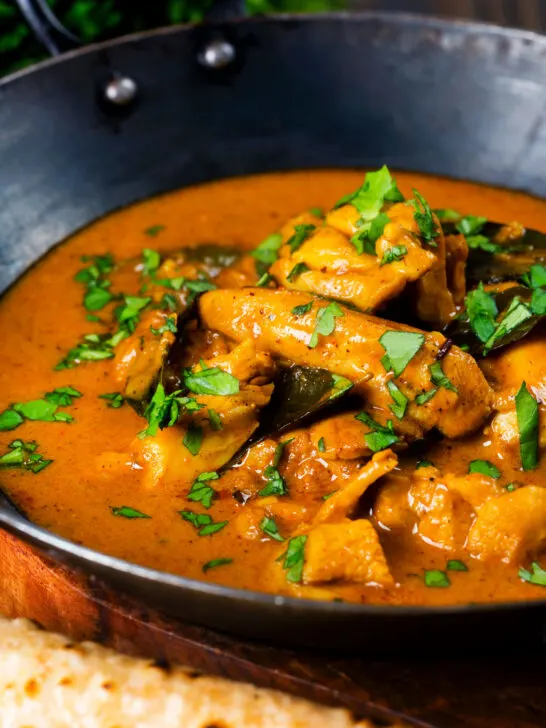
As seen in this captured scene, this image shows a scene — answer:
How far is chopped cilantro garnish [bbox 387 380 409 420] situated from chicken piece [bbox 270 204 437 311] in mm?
340

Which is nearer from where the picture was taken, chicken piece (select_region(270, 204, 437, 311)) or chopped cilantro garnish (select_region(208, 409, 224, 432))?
chopped cilantro garnish (select_region(208, 409, 224, 432))

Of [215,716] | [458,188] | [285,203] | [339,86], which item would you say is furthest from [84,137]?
[215,716]

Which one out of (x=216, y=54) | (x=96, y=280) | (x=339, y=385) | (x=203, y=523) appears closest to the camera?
(x=203, y=523)

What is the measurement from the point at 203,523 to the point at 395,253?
1142mm

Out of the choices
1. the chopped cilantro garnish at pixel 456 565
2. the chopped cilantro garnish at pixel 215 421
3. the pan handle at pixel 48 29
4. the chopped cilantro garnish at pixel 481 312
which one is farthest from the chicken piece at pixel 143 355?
the pan handle at pixel 48 29

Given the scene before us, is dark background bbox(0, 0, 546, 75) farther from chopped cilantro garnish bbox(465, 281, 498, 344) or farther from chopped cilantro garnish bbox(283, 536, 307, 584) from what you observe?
chopped cilantro garnish bbox(283, 536, 307, 584)

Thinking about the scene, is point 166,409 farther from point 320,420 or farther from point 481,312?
point 481,312

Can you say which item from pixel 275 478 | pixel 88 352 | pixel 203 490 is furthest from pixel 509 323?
pixel 88 352

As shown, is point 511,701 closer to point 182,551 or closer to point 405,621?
point 405,621

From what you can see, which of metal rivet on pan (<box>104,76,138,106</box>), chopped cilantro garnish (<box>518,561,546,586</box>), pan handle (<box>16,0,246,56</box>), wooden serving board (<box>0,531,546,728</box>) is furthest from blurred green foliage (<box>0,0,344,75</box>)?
chopped cilantro garnish (<box>518,561,546,586</box>)

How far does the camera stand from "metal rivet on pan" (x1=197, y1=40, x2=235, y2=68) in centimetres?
472

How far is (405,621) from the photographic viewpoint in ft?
7.13

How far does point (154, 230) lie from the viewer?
4.42 metres

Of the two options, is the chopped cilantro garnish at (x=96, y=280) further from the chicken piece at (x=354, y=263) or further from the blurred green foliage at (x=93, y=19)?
the blurred green foliage at (x=93, y=19)
